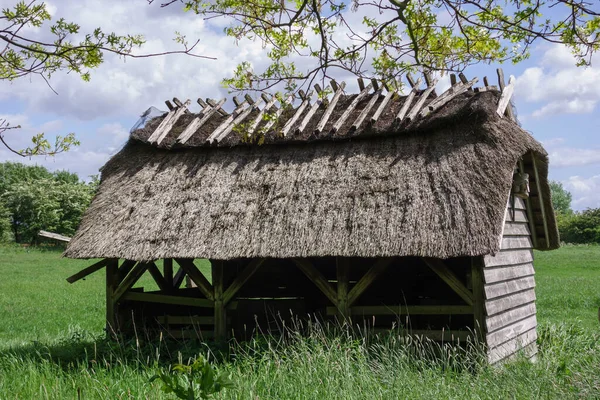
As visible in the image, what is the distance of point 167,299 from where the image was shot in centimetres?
1062

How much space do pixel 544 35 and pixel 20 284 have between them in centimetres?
2212

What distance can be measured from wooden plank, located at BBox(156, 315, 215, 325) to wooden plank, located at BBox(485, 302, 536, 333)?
422cm

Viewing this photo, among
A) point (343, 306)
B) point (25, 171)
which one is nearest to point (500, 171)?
point (343, 306)

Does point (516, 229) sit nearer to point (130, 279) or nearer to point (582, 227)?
point (130, 279)

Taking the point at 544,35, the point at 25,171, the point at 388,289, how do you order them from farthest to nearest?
the point at 25,171 < the point at 388,289 < the point at 544,35

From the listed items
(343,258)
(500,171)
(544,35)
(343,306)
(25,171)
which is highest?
(25,171)

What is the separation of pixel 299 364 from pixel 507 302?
150 inches

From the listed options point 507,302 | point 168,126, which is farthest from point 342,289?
point 168,126

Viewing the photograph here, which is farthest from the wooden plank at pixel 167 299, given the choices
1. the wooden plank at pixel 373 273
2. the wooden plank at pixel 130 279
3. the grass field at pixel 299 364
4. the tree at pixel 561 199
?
the tree at pixel 561 199

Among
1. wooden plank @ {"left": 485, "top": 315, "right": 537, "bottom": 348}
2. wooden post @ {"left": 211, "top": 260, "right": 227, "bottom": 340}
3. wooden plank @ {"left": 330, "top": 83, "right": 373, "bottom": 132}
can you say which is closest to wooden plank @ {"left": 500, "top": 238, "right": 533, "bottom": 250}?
wooden plank @ {"left": 485, "top": 315, "right": 537, "bottom": 348}

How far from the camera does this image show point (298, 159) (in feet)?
34.4

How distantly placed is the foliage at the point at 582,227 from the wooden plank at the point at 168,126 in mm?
39862

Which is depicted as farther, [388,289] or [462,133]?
[388,289]

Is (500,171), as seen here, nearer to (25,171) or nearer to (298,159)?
(298,159)
